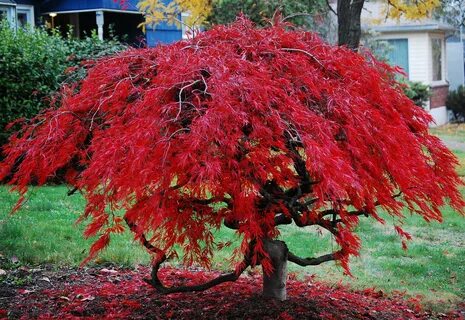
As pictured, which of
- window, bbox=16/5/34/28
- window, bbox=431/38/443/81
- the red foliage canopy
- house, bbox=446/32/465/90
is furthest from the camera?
house, bbox=446/32/465/90

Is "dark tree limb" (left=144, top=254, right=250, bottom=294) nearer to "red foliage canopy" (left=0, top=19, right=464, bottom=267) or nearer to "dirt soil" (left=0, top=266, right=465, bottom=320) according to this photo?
"dirt soil" (left=0, top=266, right=465, bottom=320)

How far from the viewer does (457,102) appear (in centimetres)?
2817

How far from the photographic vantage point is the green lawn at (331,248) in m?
7.19

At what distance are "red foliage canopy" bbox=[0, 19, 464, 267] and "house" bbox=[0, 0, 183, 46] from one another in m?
11.9

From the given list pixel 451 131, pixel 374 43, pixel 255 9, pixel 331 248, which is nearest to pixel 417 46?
pixel 451 131

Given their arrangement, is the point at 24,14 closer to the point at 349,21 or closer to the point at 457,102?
the point at 349,21

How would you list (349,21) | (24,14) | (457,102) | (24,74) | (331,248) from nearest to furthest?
(331,248) < (349,21) < (24,74) < (24,14) < (457,102)

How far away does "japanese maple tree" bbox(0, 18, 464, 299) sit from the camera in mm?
3971

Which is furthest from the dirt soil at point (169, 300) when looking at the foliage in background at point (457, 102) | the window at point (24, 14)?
the foliage in background at point (457, 102)

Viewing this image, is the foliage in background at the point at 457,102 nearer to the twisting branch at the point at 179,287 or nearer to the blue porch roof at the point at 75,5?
the blue porch roof at the point at 75,5

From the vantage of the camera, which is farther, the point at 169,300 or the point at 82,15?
the point at 82,15

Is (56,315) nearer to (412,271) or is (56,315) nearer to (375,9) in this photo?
(412,271)

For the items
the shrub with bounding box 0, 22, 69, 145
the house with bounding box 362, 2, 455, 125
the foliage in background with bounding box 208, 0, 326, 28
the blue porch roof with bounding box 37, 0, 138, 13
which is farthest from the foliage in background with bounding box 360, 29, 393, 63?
the shrub with bounding box 0, 22, 69, 145

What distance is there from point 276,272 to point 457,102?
24.2m
